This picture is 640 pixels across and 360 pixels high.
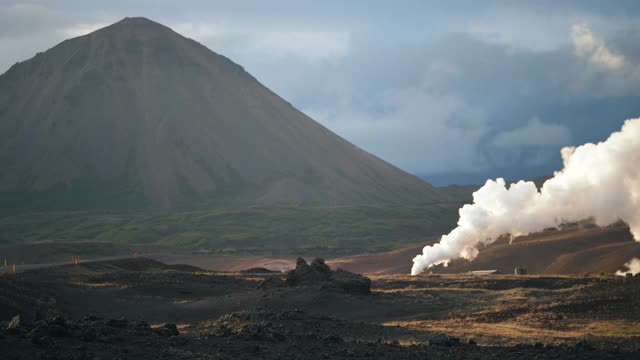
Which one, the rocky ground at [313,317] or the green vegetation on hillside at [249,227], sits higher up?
the green vegetation on hillside at [249,227]

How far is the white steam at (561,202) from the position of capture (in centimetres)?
7519

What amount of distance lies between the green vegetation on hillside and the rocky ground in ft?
255

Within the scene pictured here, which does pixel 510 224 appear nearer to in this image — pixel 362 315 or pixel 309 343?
pixel 362 315

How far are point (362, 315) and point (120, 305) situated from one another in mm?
14788

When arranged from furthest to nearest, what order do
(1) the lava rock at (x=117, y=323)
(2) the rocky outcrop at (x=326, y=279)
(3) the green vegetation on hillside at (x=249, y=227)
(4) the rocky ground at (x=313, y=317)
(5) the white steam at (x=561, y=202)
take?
(3) the green vegetation on hillside at (x=249, y=227) → (5) the white steam at (x=561, y=202) → (2) the rocky outcrop at (x=326, y=279) → (1) the lava rock at (x=117, y=323) → (4) the rocky ground at (x=313, y=317)

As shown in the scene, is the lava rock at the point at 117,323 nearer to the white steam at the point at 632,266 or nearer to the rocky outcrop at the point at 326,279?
the rocky outcrop at the point at 326,279

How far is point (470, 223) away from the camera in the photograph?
93.0 meters

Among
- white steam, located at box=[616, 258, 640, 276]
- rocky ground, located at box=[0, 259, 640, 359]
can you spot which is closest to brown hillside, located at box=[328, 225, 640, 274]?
white steam, located at box=[616, 258, 640, 276]

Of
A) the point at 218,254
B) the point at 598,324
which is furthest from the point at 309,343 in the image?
the point at 218,254

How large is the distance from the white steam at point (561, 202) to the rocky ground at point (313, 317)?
11.1 metres

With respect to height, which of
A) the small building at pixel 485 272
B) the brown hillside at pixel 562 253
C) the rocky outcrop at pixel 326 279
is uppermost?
the brown hillside at pixel 562 253

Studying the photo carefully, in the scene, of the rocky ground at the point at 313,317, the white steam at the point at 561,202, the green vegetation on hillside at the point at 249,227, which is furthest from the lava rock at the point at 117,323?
the green vegetation on hillside at the point at 249,227

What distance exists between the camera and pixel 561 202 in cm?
8606

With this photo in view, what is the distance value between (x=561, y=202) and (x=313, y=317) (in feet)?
167
